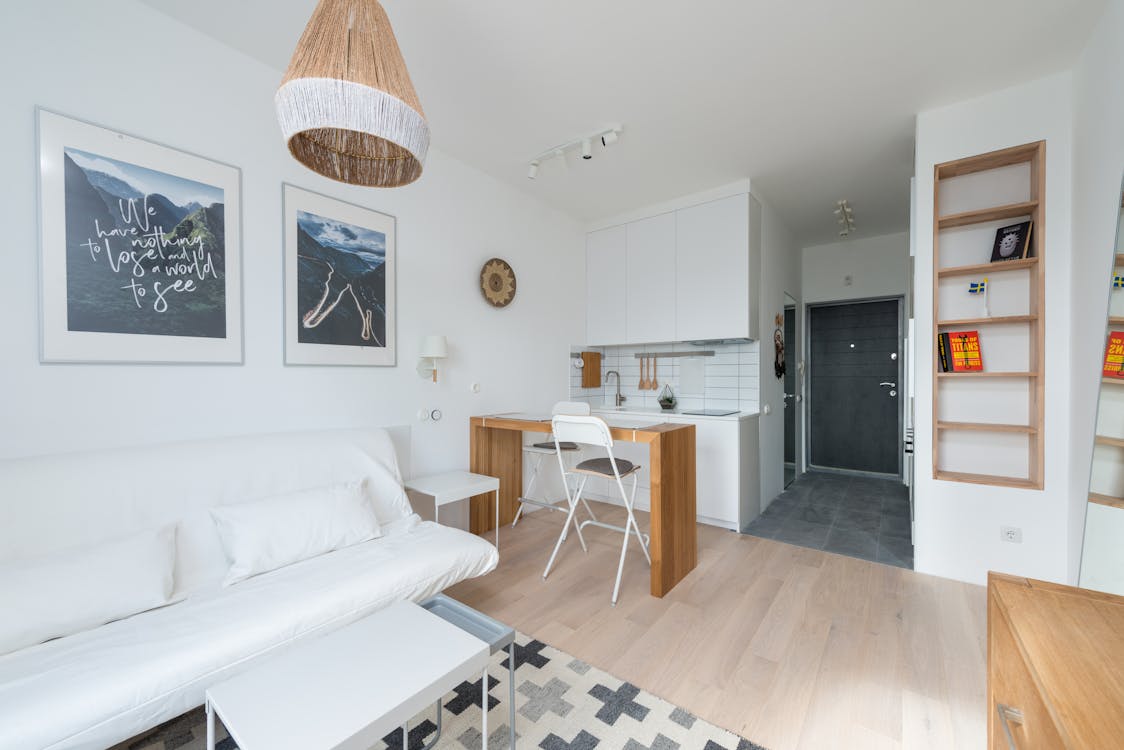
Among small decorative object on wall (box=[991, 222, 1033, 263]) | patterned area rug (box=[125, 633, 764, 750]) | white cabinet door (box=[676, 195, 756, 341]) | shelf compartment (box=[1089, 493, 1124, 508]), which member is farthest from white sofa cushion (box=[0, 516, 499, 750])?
Answer: small decorative object on wall (box=[991, 222, 1033, 263])

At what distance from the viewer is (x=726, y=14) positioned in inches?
73.4

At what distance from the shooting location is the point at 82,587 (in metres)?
1.33

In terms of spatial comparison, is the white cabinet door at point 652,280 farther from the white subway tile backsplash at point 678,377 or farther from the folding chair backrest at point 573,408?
the folding chair backrest at point 573,408

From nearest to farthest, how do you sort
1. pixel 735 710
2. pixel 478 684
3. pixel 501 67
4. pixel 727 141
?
pixel 735 710 < pixel 478 684 < pixel 501 67 < pixel 727 141

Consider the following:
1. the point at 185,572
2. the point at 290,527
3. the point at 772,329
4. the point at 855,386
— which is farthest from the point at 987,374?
the point at 185,572

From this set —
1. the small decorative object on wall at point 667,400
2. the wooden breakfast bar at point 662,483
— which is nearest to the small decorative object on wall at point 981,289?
the wooden breakfast bar at point 662,483

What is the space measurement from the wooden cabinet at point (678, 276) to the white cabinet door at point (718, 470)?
733mm

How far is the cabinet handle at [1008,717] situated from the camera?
761 mm

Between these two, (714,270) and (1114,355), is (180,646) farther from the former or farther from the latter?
(714,270)

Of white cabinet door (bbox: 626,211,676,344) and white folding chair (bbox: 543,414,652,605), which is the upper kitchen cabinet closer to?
white cabinet door (bbox: 626,211,676,344)

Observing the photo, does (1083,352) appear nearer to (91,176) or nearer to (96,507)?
(96,507)

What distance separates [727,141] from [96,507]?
11.7 ft

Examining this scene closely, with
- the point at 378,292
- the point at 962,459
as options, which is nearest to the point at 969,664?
the point at 962,459

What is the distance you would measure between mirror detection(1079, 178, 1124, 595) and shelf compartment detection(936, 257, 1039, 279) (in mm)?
703
